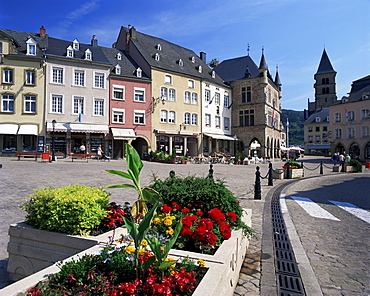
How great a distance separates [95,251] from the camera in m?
2.85

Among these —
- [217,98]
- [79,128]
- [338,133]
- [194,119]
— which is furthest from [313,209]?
[338,133]

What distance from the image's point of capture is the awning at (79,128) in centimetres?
2709

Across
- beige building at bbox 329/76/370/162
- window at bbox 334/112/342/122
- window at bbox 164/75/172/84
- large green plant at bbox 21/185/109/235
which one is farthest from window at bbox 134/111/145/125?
window at bbox 334/112/342/122

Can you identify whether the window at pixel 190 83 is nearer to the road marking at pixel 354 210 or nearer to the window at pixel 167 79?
the window at pixel 167 79

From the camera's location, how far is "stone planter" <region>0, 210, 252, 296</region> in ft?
7.21

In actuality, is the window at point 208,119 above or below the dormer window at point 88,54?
below

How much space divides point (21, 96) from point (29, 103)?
93 centimetres

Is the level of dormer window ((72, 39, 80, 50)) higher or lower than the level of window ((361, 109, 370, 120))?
higher

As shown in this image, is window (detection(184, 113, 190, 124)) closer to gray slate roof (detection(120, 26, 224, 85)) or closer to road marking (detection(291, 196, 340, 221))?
gray slate roof (detection(120, 26, 224, 85))

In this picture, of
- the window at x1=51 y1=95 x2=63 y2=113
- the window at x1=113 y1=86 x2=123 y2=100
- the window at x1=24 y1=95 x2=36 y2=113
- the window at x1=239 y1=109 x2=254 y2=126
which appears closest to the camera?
the window at x1=24 y1=95 x2=36 y2=113

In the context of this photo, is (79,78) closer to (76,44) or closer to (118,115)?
(76,44)

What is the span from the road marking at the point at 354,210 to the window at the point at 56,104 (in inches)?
1041

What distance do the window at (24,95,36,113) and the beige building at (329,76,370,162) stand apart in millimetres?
44907

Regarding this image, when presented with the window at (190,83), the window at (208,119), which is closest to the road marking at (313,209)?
the window at (190,83)
